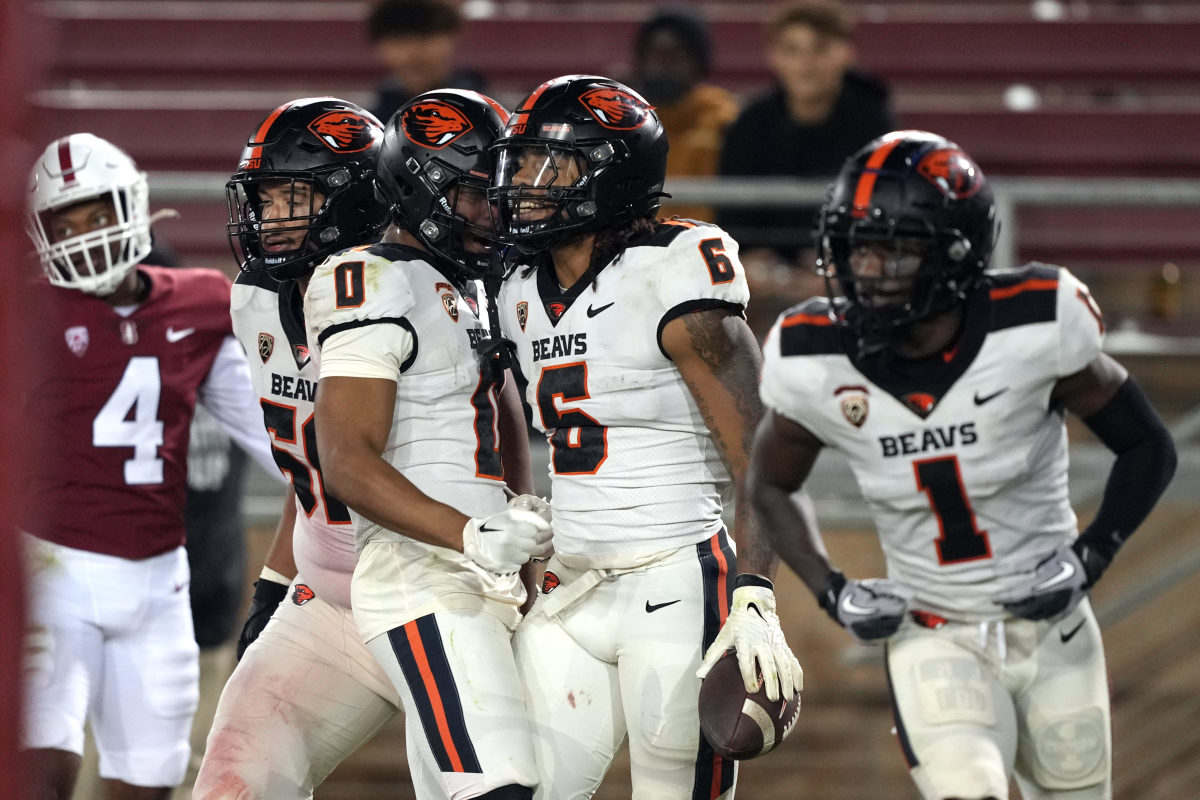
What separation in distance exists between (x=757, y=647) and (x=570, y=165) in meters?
1.03

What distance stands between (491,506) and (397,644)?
0.35m

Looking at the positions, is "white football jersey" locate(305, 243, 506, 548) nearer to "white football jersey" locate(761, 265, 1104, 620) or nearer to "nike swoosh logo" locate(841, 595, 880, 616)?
"white football jersey" locate(761, 265, 1104, 620)

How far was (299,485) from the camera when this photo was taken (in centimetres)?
340

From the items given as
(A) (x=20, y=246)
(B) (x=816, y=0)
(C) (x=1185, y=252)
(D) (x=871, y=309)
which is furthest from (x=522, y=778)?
(C) (x=1185, y=252)

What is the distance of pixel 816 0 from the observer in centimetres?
597

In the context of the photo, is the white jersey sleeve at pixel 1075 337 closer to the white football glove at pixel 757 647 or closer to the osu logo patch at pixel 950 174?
the osu logo patch at pixel 950 174

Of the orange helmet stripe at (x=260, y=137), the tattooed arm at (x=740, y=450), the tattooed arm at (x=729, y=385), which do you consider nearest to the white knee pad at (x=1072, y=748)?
the tattooed arm at (x=740, y=450)

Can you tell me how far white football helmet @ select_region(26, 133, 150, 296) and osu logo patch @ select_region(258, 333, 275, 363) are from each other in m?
0.76

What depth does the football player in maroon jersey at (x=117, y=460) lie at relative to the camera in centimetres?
395

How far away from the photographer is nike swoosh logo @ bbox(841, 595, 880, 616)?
10.00 feet

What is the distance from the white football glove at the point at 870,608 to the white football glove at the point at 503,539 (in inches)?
25.8

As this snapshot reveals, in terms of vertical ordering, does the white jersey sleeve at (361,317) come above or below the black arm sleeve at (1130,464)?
above

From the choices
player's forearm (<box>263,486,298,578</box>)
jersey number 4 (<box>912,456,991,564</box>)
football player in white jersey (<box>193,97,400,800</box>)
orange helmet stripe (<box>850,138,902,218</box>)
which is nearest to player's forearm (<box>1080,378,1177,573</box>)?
jersey number 4 (<box>912,456,991,564</box>)

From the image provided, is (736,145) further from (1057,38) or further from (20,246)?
(20,246)
